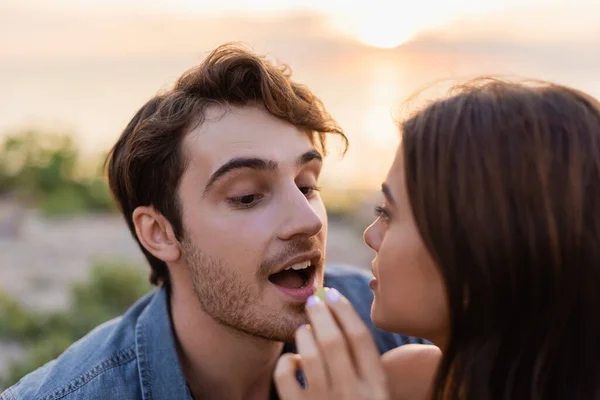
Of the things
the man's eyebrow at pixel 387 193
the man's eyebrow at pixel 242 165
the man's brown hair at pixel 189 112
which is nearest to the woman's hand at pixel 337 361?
the man's eyebrow at pixel 387 193

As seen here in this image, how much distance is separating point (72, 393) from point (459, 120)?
2187mm

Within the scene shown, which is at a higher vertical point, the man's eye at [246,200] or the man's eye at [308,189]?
the man's eye at [246,200]

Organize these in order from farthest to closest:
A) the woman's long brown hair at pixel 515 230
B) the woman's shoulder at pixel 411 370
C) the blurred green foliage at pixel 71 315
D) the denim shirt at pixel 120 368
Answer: the blurred green foliage at pixel 71 315
the denim shirt at pixel 120 368
the woman's shoulder at pixel 411 370
the woman's long brown hair at pixel 515 230

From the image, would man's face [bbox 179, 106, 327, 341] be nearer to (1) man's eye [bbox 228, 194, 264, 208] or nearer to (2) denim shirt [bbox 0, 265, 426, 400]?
(1) man's eye [bbox 228, 194, 264, 208]

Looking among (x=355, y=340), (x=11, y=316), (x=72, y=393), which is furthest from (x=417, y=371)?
(x=11, y=316)

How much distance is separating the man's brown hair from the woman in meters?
1.15

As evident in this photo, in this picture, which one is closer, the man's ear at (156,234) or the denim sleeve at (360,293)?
the man's ear at (156,234)

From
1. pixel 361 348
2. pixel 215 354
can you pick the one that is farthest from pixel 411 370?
pixel 215 354

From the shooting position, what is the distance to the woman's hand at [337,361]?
2.54 meters

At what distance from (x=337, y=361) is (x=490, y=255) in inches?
25.5

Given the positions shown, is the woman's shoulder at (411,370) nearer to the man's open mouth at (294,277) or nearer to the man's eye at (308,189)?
the man's open mouth at (294,277)

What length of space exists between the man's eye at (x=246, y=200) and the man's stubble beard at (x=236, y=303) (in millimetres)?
285

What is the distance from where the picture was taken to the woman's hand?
2.54 meters

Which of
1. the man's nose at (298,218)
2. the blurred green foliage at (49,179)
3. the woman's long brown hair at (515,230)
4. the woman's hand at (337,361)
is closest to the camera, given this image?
the woman's long brown hair at (515,230)
